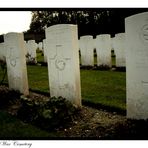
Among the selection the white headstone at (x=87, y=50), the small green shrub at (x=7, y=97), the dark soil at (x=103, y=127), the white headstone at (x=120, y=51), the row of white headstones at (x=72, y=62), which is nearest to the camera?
the dark soil at (x=103, y=127)

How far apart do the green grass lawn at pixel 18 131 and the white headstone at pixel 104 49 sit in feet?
23.7

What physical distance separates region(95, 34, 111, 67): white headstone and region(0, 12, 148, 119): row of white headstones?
498 centimetres

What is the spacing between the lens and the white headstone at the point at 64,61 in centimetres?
708

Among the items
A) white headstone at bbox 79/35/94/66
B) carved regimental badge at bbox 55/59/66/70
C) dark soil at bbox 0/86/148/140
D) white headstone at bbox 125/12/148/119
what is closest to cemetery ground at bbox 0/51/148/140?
dark soil at bbox 0/86/148/140

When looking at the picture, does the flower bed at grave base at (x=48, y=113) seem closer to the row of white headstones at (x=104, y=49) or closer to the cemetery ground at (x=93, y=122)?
the cemetery ground at (x=93, y=122)

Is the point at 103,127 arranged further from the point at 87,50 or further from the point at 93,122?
the point at 87,50

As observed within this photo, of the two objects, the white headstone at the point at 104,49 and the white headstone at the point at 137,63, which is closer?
the white headstone at the point at 137,63

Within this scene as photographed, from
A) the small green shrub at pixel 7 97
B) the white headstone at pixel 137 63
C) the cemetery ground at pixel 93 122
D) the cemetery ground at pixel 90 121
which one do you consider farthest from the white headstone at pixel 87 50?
the white headstone at pixel 137 63

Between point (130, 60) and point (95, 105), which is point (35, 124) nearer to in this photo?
point (95, 105)

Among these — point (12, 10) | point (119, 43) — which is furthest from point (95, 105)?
point (119, 43)

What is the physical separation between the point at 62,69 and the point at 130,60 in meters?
1.91

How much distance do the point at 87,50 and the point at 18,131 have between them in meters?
8.16

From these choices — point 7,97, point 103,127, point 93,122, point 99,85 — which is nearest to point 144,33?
point 103,127
